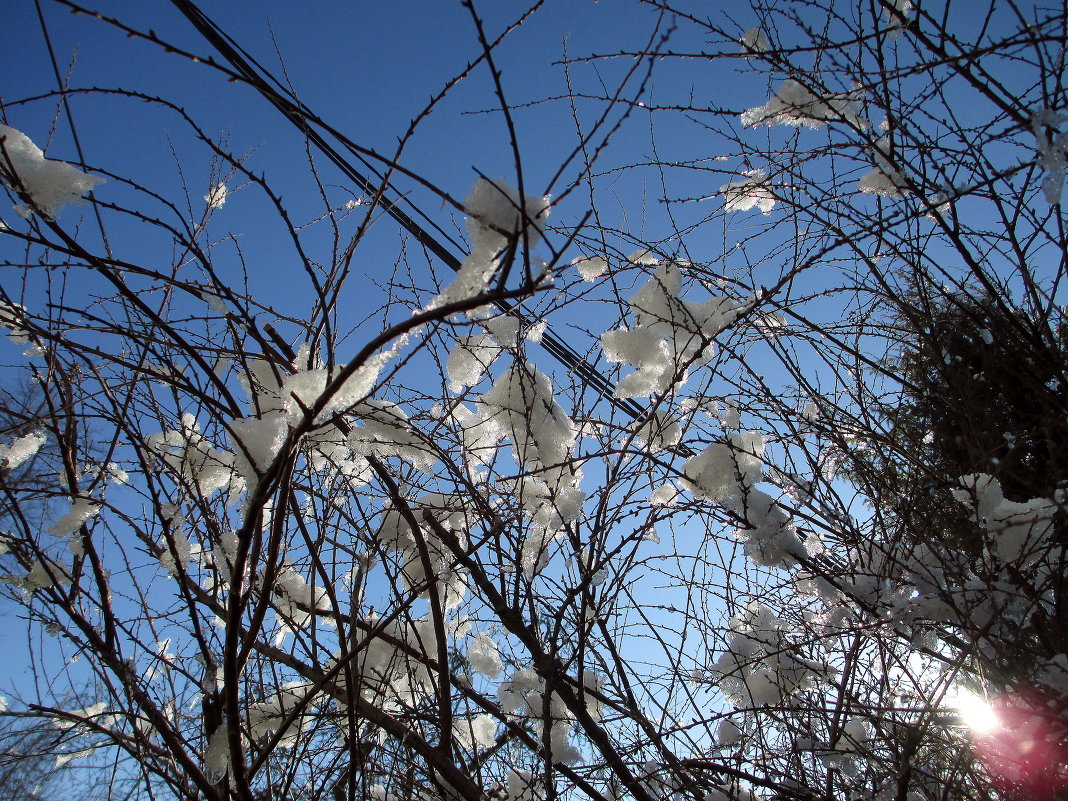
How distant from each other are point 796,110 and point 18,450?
8.27 ft

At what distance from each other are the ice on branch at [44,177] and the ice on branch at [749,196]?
5.36ft

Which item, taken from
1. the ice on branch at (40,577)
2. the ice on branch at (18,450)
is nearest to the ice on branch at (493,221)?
the ice on branch at (40,577)

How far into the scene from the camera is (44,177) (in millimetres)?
1245

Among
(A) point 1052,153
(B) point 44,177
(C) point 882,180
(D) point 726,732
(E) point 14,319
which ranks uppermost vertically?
(E) point 14,319

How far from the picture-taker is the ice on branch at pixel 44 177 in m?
1.24

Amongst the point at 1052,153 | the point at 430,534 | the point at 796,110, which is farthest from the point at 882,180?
the point at 430,534

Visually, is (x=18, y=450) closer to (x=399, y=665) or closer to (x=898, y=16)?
(x=399, y=665)

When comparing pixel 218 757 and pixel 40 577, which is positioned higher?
pixel 40 577

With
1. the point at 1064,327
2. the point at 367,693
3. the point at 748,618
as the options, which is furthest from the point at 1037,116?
the point at 367,693

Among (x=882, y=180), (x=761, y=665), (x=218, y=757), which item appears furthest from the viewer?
(x=761, y=665)

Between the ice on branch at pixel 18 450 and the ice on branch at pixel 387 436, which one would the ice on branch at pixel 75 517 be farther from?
the ice on branch at pixel 387 436

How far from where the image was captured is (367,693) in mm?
2281

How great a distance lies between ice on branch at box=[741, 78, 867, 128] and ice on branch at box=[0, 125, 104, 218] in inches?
67.0

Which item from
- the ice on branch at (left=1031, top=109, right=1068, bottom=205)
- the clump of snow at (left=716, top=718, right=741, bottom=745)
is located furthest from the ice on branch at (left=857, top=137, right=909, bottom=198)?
the clump of snow at (left=716, top=718, right=741, bottom=745)
